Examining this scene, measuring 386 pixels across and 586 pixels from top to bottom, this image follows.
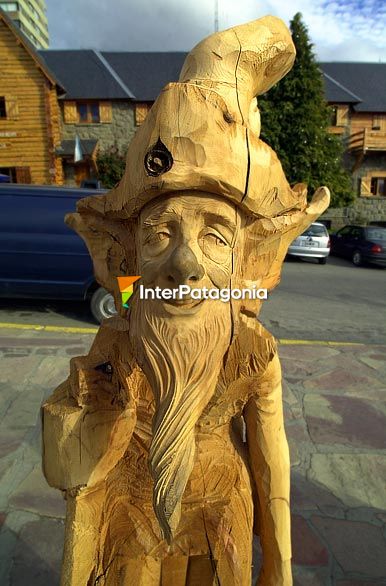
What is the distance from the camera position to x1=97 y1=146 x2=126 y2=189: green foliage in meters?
15.6

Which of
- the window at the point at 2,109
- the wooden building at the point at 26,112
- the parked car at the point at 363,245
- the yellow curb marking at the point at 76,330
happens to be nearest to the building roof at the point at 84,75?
the wooden building at the point at 26,112

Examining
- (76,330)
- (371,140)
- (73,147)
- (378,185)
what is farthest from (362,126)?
(76,330)

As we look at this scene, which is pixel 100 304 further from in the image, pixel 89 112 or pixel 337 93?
pixel 337 93

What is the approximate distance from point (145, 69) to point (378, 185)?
1099 centimetres

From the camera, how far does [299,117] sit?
14.2 m

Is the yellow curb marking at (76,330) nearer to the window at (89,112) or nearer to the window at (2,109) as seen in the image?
the window at (2,109)

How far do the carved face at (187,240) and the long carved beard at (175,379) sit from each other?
0.13ft

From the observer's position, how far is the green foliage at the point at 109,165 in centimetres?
1559

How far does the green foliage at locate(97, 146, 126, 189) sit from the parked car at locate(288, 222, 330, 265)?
7.64 m

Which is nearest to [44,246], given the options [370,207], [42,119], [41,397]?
[41,397]

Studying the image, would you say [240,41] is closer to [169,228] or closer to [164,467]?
[169,228]

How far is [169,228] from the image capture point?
77cm

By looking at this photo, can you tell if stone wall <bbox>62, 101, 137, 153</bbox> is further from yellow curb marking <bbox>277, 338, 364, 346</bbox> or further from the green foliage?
yellow curb marking <bbox>277, 338, 364, 346</bbox>

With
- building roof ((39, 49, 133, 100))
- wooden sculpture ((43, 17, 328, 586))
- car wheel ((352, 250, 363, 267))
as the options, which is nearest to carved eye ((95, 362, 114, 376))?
wooden sculpture ((43, 17, 328, 586))
